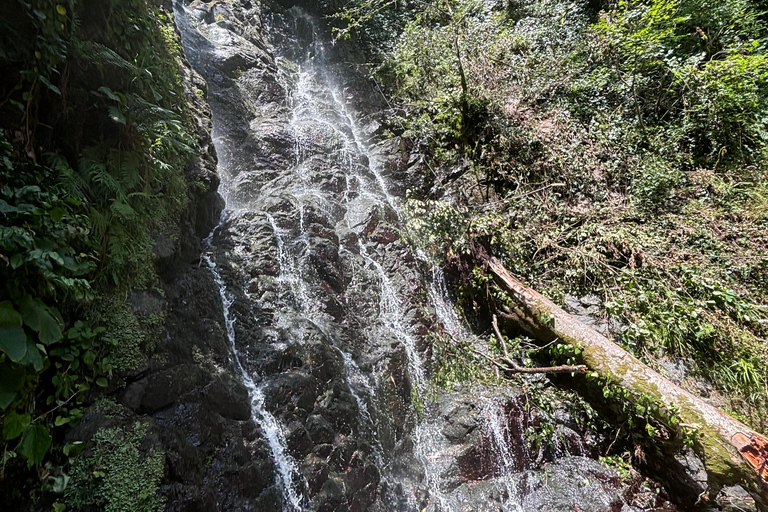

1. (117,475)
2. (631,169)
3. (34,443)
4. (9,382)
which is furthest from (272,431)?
(631,169)

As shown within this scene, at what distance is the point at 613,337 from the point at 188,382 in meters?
5.57

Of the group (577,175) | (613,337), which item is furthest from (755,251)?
(577,175)

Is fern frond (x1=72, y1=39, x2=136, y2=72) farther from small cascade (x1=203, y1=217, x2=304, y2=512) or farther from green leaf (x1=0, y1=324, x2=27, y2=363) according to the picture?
small cascade (x1=203, y1=217, x2=304, y2=512)

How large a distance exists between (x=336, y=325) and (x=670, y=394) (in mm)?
4397

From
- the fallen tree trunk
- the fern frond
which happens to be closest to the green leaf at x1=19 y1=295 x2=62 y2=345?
the fern frond

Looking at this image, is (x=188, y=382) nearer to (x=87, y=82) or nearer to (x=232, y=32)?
(x=87, y=82)

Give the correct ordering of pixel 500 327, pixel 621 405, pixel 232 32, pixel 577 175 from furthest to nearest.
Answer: pixel 232 32 < pixel 577 175 < pixel 500 327 < pixel 621 405

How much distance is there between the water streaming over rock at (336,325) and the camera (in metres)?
4.17

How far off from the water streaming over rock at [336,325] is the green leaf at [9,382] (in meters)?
2.58

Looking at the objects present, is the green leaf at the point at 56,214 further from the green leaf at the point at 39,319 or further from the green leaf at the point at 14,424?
the green leaf at the point at 14,424

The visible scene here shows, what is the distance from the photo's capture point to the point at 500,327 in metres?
5.84

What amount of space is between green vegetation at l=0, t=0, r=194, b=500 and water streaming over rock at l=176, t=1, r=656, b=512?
4.85ft

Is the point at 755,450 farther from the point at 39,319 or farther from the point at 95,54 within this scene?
the point at 95,54

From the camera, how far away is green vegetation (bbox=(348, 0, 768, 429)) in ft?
15.1
